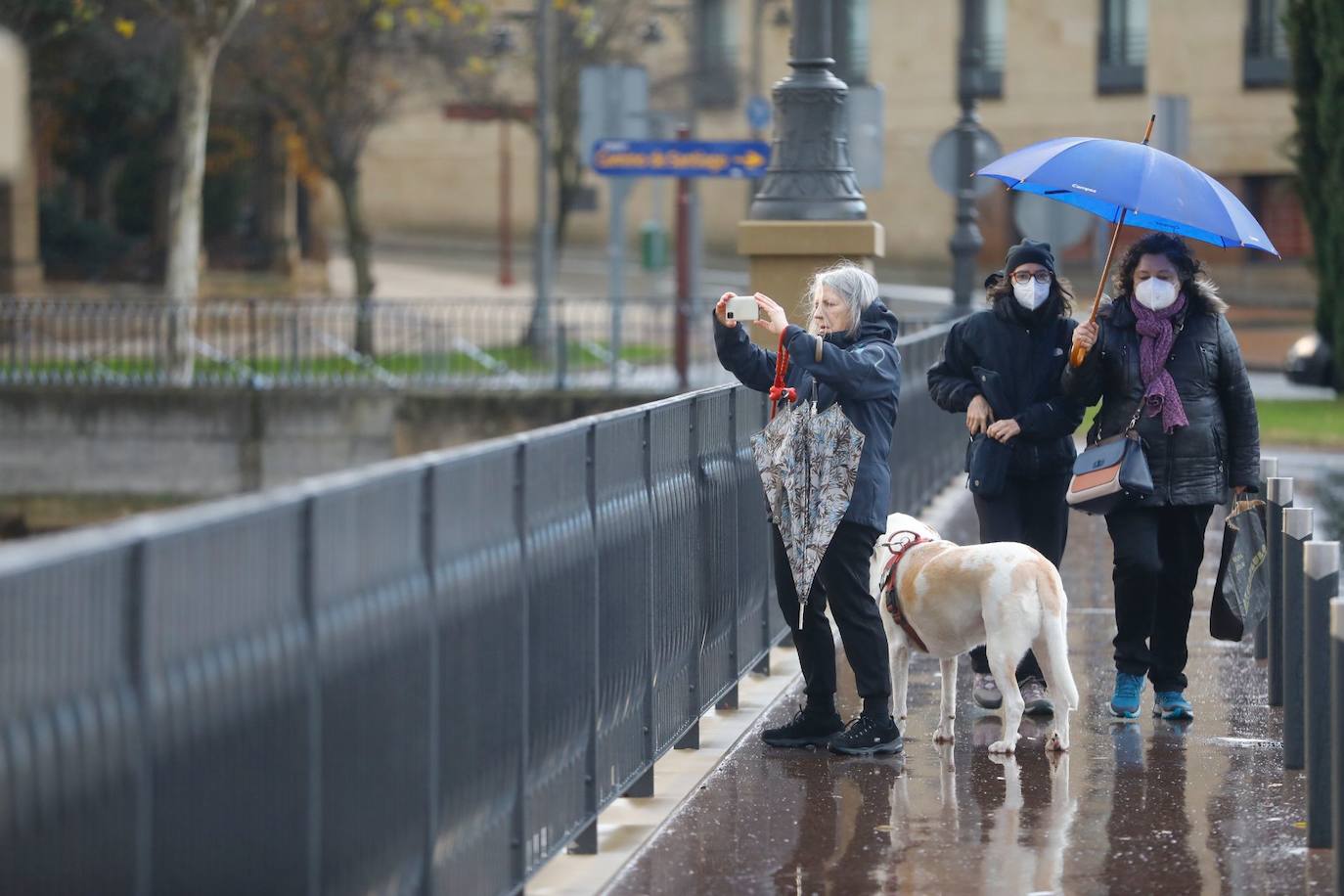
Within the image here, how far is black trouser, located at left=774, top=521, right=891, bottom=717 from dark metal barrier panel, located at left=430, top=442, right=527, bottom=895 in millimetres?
2012

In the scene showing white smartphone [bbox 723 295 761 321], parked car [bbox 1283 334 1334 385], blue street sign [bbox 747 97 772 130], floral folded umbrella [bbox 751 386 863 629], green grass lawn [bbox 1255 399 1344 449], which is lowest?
green grass lawn [bbox 1255 399 1344 449]

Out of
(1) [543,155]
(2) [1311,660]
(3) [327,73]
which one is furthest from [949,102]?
(2) [1311,660]

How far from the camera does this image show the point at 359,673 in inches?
165

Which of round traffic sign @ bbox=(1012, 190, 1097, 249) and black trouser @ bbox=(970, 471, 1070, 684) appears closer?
black trouser @ bbox=(970, 471, 1070, 684)

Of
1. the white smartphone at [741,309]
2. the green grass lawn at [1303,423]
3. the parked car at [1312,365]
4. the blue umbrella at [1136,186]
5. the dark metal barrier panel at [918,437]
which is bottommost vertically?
the green grass lawn at [1303,423]

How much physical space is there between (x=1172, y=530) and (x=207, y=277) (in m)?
32.0

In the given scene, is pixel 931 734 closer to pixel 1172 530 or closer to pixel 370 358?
pixel 1172 530

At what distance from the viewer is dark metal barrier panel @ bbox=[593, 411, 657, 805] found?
236 inches

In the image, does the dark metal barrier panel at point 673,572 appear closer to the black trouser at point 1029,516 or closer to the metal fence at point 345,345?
the black trouser at point 1029,516

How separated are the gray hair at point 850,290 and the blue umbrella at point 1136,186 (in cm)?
83

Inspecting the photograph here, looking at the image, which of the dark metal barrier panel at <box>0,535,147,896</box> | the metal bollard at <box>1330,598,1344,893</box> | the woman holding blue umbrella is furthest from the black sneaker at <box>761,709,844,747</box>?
the dark metal barrier panel at <box>0,535,147,896</box>

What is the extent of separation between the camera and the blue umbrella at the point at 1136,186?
7441mm

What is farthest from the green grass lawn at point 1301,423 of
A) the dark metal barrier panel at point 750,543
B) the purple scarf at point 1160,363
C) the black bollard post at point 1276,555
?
the purple scarf at point 1160,363

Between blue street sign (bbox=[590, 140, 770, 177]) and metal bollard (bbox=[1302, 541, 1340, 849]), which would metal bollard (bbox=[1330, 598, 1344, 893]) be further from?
blue street sign (bbox=[590, 140, 770, 177])
